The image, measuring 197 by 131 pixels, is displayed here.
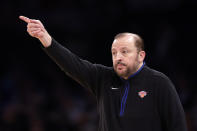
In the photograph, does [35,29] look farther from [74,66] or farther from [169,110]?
[169,110]

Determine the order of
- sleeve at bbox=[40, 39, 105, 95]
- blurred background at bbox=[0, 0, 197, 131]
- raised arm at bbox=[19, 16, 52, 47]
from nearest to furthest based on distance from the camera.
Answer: raised arm at bbox=[19, 16, 52, 47]
sleeve at bbox=[40, 39, 105, 95]
blurred background at bbox=[0, 0, 197, 131]

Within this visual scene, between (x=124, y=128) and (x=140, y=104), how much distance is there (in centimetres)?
22

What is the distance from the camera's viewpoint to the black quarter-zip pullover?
2.73 metres

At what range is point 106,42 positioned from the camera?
264 inches

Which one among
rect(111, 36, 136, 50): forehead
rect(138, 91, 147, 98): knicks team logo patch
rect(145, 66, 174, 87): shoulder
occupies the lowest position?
rect(138, 91, 147, 98): knicks team logo patch

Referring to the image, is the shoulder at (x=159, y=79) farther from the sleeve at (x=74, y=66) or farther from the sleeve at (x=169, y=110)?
the sleeve at (x=74, y=66)

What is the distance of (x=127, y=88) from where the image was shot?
113 inches

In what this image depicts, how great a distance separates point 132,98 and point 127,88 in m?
0.10

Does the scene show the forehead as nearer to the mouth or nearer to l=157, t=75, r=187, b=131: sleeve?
the mouth

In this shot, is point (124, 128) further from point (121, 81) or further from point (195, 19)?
point (195, 19)

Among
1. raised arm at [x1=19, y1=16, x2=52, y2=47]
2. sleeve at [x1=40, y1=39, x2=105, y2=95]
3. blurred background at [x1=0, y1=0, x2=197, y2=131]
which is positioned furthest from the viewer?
blurred background at [x1=0, y1=0, x2=197, y2=131]

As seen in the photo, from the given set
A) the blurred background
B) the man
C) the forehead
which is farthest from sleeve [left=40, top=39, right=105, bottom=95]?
the blurred background

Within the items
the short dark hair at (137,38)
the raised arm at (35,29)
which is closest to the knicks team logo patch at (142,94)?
the short dark hair at (137,38)

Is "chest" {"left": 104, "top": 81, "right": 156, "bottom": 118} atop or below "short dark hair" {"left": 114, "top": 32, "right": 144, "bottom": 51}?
below
